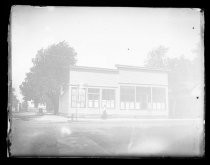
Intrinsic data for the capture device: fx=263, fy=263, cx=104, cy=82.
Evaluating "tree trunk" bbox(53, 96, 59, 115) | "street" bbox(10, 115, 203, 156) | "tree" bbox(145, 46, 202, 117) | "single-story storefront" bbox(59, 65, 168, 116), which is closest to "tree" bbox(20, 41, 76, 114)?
"tree trunk" bbox(53, 96, 59, 115)

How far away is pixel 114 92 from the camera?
4.31 meters

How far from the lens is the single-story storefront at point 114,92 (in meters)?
4.23

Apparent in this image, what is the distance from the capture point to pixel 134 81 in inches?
172

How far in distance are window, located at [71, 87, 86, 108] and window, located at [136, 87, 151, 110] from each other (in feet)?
2.90

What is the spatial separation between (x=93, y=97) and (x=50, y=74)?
2.59 feet

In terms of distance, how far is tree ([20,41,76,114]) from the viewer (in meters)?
4.16

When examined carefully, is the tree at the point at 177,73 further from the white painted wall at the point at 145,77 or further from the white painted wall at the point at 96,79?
the white painted wall at the point at 96,79

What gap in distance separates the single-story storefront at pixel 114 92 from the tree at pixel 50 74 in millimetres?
122

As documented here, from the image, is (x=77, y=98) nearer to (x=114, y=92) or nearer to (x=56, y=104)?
(x=56, y=104)

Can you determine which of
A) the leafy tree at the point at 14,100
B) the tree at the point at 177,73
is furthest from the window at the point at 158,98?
the leafy tree at the point at 14,100

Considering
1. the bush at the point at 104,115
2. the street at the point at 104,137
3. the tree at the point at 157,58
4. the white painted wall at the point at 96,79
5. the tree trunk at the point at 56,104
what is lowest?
the street at the point at 104,137

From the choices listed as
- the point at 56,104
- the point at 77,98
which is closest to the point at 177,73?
the point at 77,98

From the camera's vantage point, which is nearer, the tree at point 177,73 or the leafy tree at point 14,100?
the leafy tree at point 14,100
